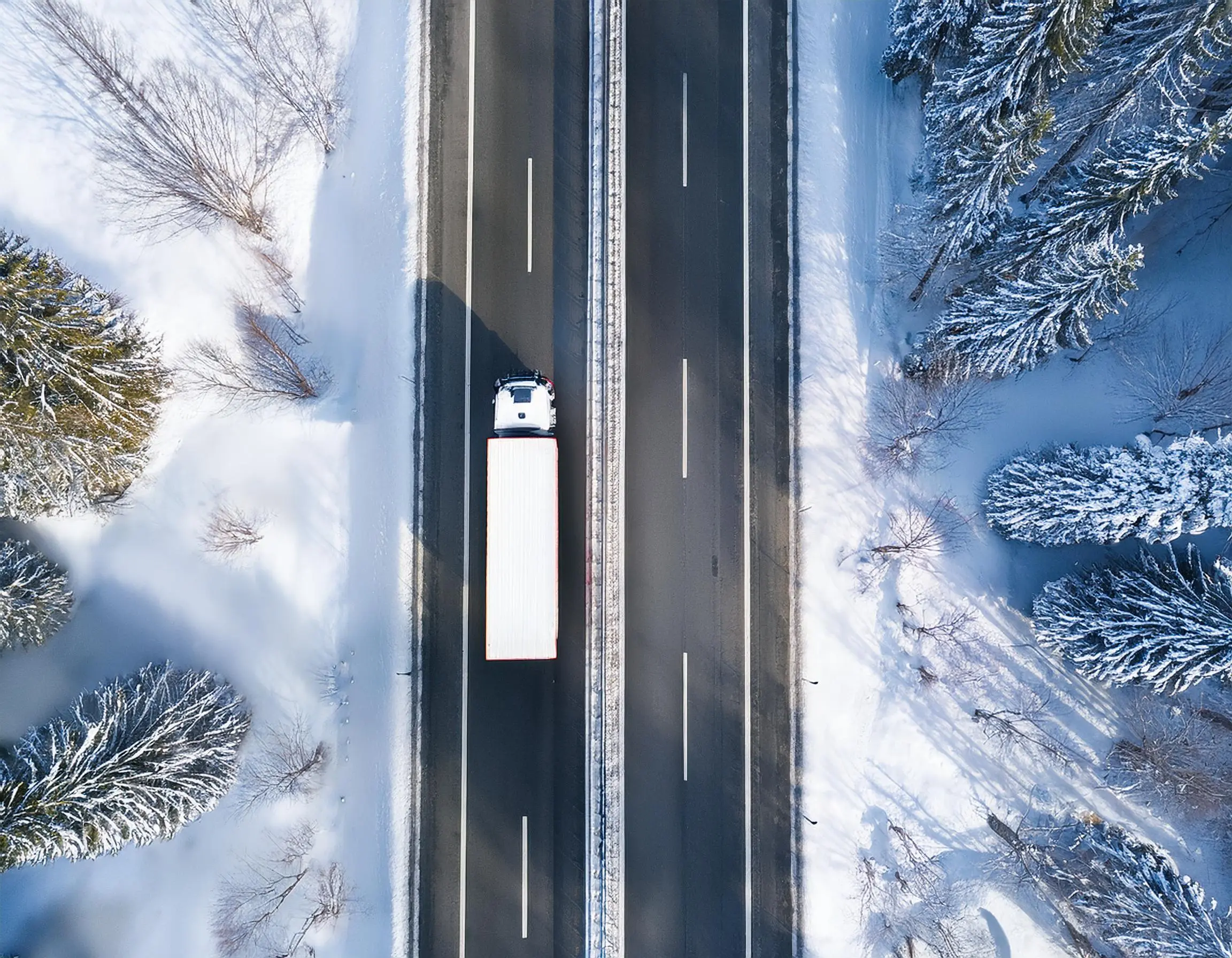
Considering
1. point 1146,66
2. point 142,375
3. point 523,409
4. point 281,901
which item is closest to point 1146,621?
point 1146,66

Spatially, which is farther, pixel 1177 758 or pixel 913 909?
pixel 913 909

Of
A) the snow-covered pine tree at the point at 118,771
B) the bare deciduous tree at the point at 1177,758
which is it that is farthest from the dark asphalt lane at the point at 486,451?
the bare deciduous tree at the point at 1177,758

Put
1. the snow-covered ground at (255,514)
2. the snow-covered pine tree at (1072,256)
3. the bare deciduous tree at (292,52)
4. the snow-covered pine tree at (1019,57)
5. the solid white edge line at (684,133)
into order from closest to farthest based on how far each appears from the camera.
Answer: the snow-covered pine tree at (1019,57)
the snow-covered pine tree at (1072,256)
the snow-covered ground at (255,514)
the bare deciduous tree at (292,52)
the solid white edge line at (684,133)

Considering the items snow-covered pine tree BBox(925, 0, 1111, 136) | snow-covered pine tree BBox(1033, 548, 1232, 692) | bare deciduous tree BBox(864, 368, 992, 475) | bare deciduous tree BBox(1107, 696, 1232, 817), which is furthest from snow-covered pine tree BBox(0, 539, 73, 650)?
bare deciduous tree BBox(1107, 696, 1232, 817)

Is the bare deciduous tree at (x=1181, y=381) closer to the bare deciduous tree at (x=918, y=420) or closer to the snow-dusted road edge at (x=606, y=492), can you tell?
the bare deciduous tree at (x=918, y=420)

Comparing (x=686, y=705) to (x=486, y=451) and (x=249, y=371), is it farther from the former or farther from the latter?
(x=249, y=371)

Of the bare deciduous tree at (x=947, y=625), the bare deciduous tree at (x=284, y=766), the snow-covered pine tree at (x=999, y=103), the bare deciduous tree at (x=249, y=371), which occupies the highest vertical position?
the snow-covered pine tree at (x=999, y=103)
